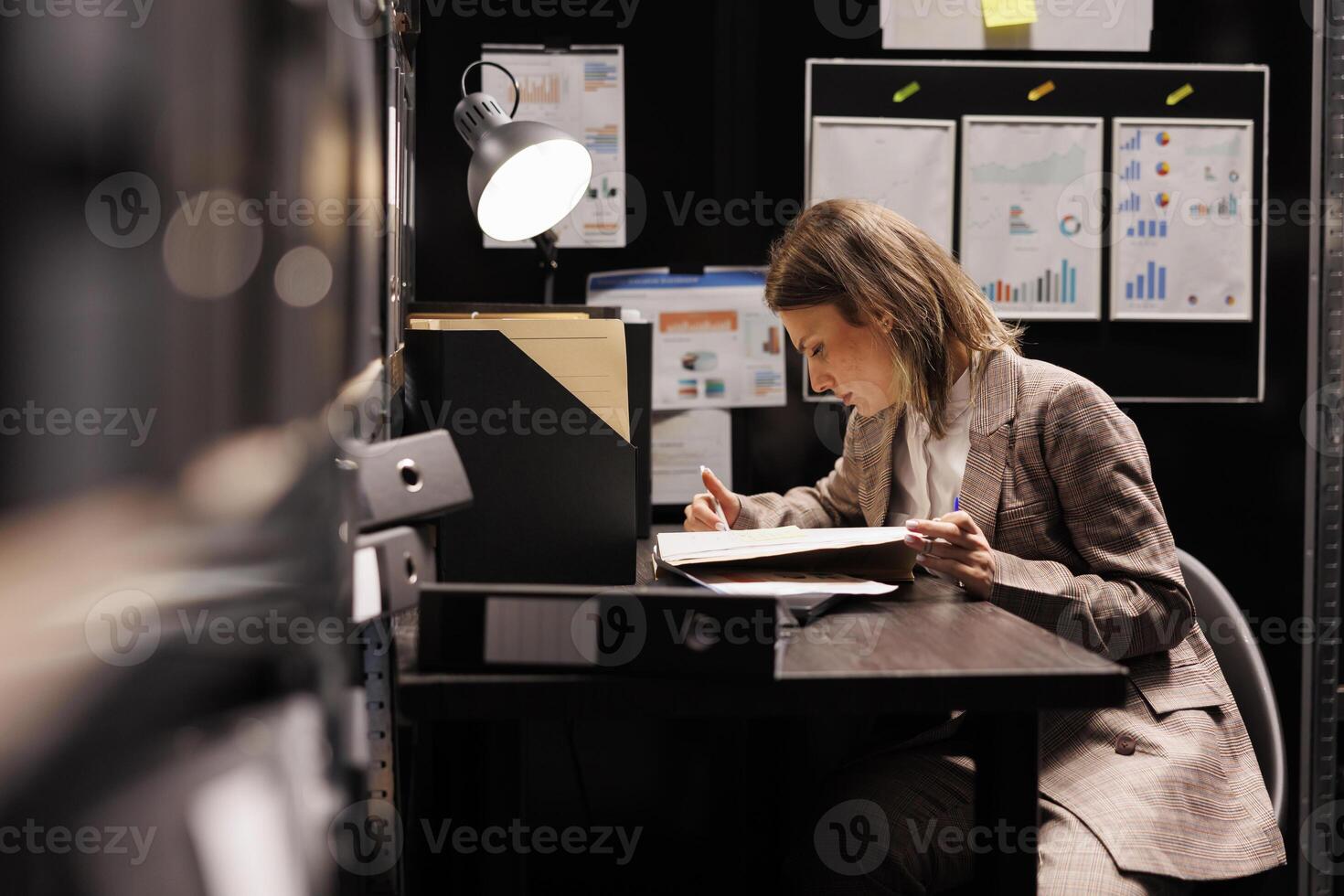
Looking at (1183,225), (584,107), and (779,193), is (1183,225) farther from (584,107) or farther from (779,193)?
(584,107)

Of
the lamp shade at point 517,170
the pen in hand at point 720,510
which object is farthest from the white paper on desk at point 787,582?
the lamp shade at point 517,170

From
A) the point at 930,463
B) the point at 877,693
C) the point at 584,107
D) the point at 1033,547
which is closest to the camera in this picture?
the point at 877,693

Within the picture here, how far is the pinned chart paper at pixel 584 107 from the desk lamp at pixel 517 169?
20.2 inches

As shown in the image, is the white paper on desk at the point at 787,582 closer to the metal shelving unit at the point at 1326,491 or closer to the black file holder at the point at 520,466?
the black file holder at the point at 520,466

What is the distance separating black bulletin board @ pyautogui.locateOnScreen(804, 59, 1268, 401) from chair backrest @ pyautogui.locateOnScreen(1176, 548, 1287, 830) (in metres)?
0.61

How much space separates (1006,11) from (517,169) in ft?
3.88

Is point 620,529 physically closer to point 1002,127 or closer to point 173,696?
point 173,696

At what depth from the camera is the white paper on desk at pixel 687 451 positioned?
76.0 inches

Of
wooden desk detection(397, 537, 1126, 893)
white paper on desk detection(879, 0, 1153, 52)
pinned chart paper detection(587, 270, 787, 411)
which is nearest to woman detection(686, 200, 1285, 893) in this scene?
wooden desk detection(397, 537, 1126, 893)

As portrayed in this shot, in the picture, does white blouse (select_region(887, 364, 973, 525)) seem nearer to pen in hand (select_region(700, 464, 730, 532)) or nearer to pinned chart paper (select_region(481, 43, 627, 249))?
pen in hand (select_region(700, 464, 730, 532))

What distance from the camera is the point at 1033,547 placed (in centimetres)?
125

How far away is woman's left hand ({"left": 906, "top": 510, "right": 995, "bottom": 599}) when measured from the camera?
42.5 inches

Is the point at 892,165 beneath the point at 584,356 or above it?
above

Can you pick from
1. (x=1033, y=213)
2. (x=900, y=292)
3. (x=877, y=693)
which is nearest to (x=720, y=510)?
(x=900, y=292)
